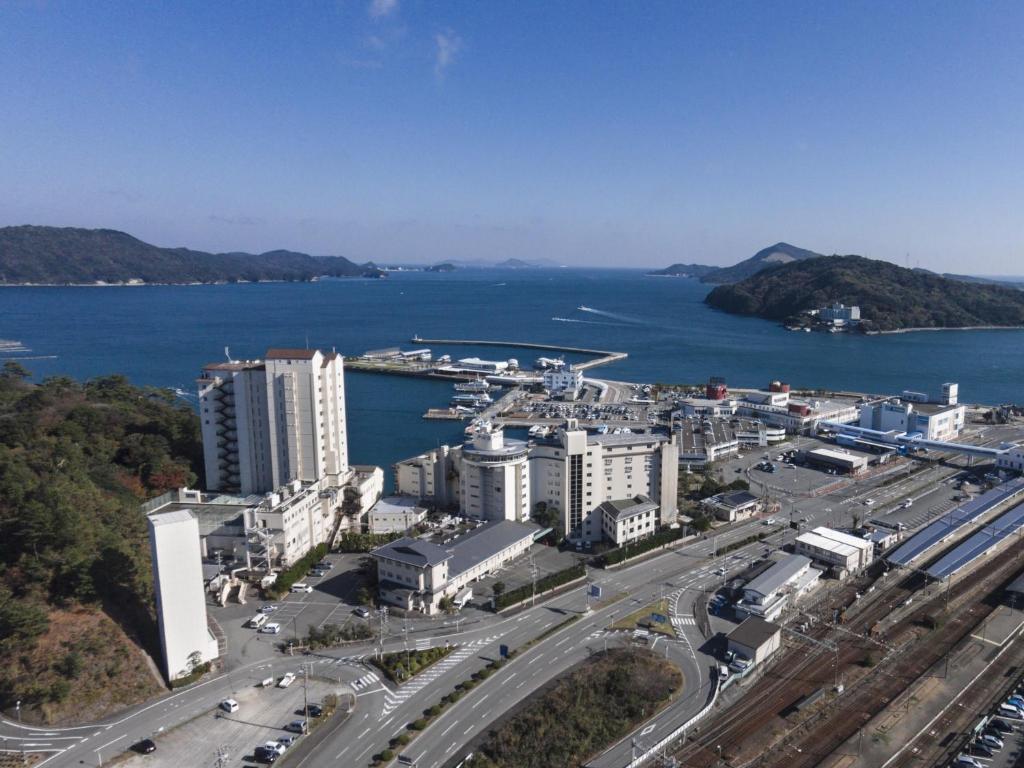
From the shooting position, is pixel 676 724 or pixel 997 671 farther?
pixel 997 671

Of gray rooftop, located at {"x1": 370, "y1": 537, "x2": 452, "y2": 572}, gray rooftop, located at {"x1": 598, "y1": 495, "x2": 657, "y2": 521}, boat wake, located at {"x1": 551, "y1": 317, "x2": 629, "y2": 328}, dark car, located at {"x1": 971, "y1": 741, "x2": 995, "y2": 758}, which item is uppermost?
boat wake, located at {"x1": 551, "y1": 317, "x2": 629, "y2": 328}

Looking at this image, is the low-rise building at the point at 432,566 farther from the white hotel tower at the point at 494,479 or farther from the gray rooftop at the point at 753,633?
the gray rooftop at the point at 753,633

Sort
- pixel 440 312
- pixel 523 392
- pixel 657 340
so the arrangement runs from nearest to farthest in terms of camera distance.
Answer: pixel 523 392 → pixel 657 340 → pixel 440 312

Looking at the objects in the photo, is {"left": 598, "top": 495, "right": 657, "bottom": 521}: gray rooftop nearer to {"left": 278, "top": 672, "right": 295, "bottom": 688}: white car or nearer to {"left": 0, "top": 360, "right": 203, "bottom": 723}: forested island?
{"left": 278, "top": 672, "right": 295, "bottom": 688}: white car

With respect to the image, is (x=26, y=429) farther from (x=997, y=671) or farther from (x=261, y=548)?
(x=997, y=671)

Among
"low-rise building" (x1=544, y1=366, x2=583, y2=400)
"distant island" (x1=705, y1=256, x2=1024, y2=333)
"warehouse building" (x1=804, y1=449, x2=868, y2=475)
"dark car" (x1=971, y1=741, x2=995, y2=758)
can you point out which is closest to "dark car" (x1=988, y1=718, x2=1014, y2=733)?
"dark car" (x1=971, y1=741, x2=995, y2=758)

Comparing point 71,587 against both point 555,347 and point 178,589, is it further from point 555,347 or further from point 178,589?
point 555,347

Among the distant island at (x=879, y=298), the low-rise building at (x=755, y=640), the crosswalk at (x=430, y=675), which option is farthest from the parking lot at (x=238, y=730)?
the distant island at (x=879, y=298)

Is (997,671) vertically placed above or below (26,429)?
below

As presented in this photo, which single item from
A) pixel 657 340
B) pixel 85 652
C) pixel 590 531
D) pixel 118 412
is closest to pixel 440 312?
pixel 657 340
